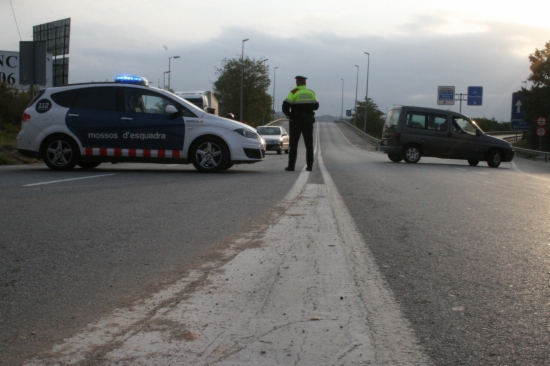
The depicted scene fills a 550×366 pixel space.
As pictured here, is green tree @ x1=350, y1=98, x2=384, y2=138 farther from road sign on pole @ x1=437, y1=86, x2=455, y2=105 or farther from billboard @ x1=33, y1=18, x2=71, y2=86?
billboard @ x1=33, y1=18, x2=71, y2=86

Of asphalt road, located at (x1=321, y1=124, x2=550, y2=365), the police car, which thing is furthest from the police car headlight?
asphalt road, located at (x1=321, y1=124, x2=550, y2=365)

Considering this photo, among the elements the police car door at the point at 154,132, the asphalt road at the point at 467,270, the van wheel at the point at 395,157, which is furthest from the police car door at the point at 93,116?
the van wheel at the point at 395,157

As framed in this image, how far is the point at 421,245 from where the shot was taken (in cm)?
479

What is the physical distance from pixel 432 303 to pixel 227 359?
51.5 inches

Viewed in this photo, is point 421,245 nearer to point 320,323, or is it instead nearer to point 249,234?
point 249,234

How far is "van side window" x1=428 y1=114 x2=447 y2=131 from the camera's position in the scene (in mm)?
21172

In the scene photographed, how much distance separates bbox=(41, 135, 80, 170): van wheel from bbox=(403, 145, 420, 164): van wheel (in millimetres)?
12397

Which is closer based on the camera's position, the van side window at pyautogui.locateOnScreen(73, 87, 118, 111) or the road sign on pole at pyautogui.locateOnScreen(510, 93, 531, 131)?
the van side window at pyautogui.locateOnScreen(73, 87, 118, 111)

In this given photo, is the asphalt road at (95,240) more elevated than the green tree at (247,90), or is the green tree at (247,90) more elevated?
the green tree at (247,90)

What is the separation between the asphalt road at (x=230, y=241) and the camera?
110 inches

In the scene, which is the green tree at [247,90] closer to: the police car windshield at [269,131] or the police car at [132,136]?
the police car windshield at [269,131]

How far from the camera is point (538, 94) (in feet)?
153

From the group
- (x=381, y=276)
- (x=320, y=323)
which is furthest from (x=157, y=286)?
(x=381, y=276)

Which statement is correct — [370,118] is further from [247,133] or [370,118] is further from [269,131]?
[247,133]
